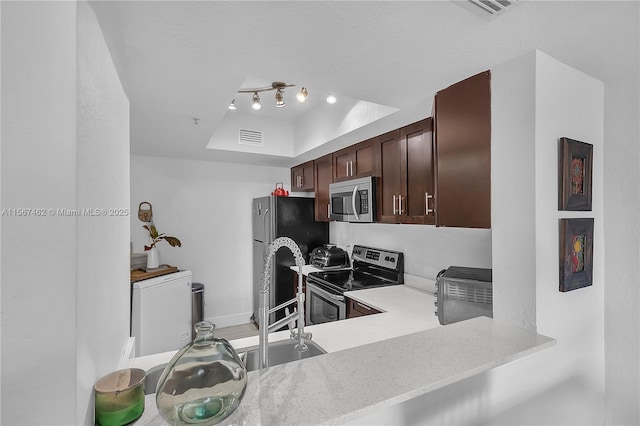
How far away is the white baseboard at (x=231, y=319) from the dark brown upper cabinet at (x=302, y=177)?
1.85 meters

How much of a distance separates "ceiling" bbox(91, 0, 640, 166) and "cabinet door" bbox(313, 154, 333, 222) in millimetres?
1549

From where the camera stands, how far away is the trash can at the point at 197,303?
11.2 feet

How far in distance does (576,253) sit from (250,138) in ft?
9.74

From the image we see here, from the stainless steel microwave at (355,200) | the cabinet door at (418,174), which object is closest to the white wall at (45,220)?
the cabinet door at (418,174)

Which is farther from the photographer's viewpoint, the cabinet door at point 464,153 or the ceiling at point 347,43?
the cabinet door at point 464,153

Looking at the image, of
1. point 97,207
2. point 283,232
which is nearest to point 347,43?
point 97,207

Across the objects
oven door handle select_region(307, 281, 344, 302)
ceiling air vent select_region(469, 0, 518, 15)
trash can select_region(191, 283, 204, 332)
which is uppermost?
ceiling air vent select_region(469, 0, 518, 15)

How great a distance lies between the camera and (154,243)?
3230 mm

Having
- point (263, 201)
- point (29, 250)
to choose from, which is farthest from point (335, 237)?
point (29, 250)

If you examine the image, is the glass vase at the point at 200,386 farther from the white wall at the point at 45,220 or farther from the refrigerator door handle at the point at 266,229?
the refrigerator door handle at the point at 266,229

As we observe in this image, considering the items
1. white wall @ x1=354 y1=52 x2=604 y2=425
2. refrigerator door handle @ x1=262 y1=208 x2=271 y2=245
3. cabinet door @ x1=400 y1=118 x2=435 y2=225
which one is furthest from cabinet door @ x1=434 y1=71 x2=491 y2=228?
refrigerator door handle @ x1=262 y1=208 x2=271 y2=245

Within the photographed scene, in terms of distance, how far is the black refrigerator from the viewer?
11.3ft

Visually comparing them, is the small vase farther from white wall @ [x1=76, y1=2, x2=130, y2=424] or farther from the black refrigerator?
white wall @ [x1=76, y1=2, x2=130, y2=424]

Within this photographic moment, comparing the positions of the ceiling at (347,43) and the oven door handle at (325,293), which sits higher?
the ceiling at (347,43)
